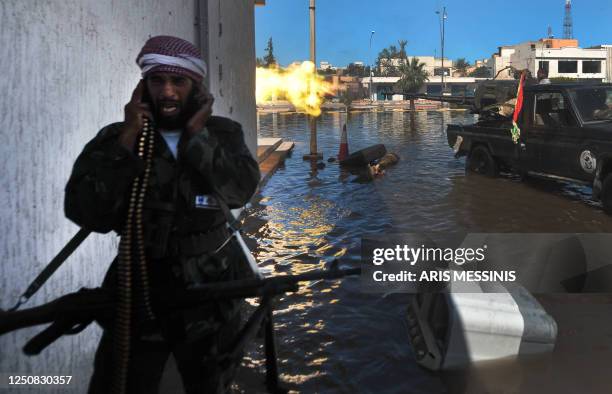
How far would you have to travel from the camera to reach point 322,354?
3.59 metres

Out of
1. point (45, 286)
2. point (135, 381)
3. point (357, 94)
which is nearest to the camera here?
point (135, 381)

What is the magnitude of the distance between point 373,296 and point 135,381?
2.91m

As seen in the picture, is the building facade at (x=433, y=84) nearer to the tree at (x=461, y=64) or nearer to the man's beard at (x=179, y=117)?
the tree at (x=461, y=64)

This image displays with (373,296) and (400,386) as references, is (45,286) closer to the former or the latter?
(400,386)

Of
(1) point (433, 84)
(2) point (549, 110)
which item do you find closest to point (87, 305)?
(2) point (549, 110)

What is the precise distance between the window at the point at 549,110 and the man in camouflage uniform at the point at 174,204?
7.47 m

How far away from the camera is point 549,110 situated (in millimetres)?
8453

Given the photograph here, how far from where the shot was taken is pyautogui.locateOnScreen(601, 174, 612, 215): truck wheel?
270 inches

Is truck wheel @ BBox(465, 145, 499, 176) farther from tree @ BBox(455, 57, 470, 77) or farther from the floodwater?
tree @ BBox(455, 57, 470, 77)

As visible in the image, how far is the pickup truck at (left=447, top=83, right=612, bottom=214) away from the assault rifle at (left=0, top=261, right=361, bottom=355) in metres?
6.48

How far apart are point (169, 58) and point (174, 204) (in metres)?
0.55

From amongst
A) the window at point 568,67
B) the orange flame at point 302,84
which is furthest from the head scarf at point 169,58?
the window at point 568,67

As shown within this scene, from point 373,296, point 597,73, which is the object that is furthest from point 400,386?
point 597,73

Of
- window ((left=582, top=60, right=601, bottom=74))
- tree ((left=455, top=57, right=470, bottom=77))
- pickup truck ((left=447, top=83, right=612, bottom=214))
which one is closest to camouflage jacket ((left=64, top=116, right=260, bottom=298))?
pickup truck ((left=447, top=83, right=612, bottom=214))
